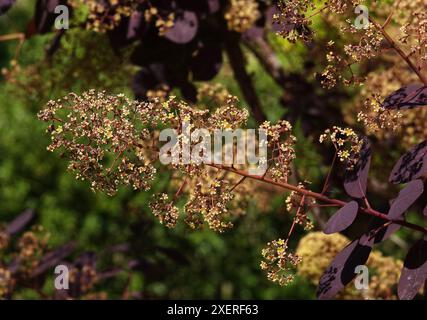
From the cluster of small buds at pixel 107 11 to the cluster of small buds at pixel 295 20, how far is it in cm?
71

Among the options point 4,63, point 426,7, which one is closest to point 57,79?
point 426,7

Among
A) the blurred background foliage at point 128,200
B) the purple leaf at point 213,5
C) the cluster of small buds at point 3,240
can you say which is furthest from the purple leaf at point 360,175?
the cluster of small buds at point 3,240

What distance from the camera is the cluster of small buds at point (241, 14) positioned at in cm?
243

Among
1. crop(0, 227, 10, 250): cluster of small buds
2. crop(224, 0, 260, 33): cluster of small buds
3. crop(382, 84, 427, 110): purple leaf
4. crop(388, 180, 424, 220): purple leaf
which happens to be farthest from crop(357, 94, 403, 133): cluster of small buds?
crop(0, 227, 10, 250): cluster of small buds

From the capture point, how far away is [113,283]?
447cm

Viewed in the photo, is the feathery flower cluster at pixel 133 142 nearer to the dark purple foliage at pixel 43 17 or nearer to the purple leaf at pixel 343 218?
the purple leaf at pixel 343 218

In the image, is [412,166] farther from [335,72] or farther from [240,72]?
[240,72]

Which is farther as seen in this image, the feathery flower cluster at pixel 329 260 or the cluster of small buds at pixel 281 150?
the feathery flower cluster at pixel 329 260

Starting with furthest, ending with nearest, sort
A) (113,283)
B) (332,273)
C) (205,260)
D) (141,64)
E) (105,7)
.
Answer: (205,260), (113,283), (141,64), (105,7), (332,273)

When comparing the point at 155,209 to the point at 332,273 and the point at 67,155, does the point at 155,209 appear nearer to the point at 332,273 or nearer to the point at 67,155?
the point at 67,155

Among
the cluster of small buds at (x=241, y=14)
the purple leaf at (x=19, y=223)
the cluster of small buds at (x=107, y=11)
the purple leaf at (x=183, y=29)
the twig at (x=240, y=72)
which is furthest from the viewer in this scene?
the purple leaf at (x=19, y=223)

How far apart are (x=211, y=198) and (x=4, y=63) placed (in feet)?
17.6

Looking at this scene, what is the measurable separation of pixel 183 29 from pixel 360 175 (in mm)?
899

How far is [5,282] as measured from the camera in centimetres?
249
